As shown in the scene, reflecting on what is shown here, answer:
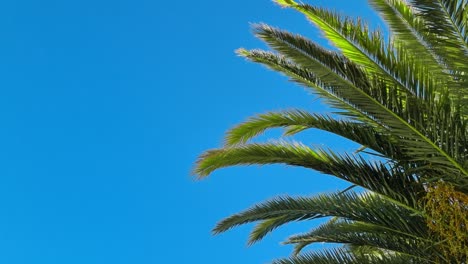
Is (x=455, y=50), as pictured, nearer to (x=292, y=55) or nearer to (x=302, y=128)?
(x=292, y=55)

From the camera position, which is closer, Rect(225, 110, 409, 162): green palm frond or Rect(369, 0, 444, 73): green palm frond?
Rect(369, 0, 444, 73): green palm frond

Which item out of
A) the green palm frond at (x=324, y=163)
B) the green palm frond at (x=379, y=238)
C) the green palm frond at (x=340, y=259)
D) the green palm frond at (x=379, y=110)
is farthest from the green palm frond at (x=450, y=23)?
the green palm frond at (x=340, y=259)

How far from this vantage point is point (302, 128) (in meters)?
7.14

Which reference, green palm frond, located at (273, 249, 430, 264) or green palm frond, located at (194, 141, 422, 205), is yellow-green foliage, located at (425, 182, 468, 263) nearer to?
green palm frond, located at (194, 141, 422, 205)

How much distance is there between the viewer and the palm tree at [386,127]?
548cm

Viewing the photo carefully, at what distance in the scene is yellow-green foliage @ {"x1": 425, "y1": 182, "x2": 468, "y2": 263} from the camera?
5.55 metres

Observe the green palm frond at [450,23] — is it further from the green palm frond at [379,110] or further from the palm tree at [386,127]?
the green palm frond at [379,110]

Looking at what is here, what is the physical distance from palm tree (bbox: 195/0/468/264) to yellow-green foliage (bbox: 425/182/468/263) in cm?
1

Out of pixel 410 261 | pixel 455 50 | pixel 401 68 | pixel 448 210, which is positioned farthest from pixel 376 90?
pixel 410 261

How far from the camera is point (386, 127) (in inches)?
238

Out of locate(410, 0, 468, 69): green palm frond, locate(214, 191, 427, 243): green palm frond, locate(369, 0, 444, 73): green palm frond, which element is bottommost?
locate(214, 191, 427, 243): green palm frond

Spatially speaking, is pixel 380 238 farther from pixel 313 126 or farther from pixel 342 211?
pixel 313 126

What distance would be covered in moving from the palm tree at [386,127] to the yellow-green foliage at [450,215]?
0.01m

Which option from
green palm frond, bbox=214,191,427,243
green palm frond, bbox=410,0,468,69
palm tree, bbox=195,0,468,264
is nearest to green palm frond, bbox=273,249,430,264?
palm tree, bbox=195,0,468,264
